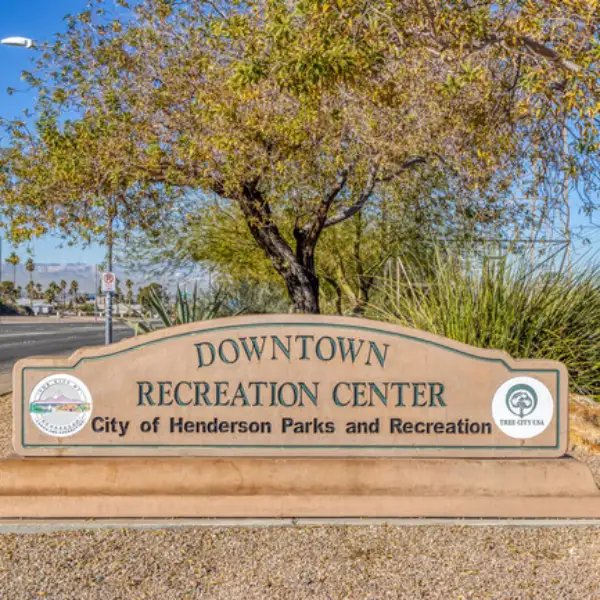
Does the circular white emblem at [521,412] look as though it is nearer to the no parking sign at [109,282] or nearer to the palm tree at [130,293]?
the palm tree at [130,293]

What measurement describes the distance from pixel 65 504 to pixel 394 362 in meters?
2.38

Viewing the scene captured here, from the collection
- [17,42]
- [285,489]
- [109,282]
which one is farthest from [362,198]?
[109,282]

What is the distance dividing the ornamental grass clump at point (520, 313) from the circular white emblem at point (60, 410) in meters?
4.20

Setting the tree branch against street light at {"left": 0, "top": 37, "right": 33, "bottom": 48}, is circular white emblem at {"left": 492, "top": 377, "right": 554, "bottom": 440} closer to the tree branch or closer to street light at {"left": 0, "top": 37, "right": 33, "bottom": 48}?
the tree branch

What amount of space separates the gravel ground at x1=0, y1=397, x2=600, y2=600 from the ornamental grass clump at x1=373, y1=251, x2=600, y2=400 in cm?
329

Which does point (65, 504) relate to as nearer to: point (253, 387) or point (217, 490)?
point (217, 490)

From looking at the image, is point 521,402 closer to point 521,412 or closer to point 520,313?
point 521,412

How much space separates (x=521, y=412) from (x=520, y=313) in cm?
315

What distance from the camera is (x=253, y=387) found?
5301mm

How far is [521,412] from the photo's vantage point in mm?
5324

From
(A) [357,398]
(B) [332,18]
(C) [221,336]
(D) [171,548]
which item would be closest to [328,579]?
(D) [171,548]

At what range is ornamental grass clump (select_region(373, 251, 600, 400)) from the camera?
8.16 meters

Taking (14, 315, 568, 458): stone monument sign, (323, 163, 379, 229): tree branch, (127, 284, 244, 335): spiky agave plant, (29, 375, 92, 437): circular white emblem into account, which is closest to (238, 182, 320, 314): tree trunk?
(323, 163, 379, 229): tree branch

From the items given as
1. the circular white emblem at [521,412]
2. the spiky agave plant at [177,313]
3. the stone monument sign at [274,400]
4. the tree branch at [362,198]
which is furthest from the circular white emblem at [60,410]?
the tree branch at [362,198]
